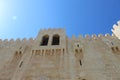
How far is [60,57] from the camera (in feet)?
48.5

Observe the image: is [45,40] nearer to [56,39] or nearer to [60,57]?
[56,39]

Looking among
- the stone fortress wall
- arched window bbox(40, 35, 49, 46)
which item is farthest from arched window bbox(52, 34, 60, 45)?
arched window bbox(40, 35, 49, 46)

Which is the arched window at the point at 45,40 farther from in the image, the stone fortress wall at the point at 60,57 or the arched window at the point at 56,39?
the arched window at the point at 56,39

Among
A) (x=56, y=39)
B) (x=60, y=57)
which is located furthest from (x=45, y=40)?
(x=60, y=57)

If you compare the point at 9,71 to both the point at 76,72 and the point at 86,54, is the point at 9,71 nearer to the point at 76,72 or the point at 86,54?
the point at 76,72

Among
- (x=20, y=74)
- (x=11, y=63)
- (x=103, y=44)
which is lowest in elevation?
(x=20, y=74)

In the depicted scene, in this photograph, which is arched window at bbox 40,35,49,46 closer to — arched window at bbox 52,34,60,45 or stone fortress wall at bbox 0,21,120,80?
stone fortress wall at bbox 0,21,120,80

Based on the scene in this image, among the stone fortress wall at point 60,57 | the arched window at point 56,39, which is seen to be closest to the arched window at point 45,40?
the stone fortress wall at point 60,57

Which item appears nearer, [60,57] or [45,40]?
[60,57]

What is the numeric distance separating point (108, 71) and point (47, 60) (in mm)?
5280

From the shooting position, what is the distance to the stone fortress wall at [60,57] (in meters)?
13.2

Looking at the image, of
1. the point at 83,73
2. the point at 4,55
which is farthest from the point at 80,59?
the point at 4,55

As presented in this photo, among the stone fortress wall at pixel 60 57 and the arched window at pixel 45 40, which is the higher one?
the arched window at pixel 45 40

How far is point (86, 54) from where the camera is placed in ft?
49.6
